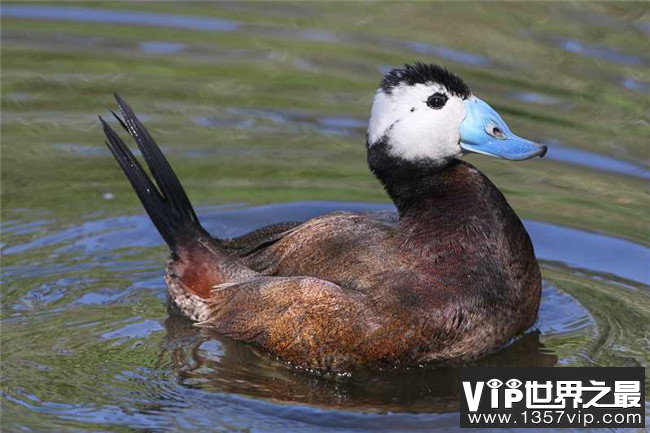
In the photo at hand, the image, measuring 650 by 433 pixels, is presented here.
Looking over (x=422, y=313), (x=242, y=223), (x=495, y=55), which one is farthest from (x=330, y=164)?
(x=422, y=313)

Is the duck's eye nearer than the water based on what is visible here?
No

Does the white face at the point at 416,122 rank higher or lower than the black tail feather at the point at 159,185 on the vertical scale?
higher

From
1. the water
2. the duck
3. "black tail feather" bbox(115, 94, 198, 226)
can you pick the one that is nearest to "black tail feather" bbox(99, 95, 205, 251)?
"black tail feather" bbox(115, 94, 198, 226)

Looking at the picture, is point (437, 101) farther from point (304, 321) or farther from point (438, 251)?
point (304, 321)

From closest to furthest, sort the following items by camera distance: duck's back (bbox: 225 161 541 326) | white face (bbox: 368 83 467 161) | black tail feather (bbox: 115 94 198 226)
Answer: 1. duck's back (bbox: 225 161 541 326)
2. white face (bbox: 368 83 467 161)
3. black tail feather (bbox: 115 94 198 226)

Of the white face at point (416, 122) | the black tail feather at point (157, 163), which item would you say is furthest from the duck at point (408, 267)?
the black tail feather at point (157, 163)

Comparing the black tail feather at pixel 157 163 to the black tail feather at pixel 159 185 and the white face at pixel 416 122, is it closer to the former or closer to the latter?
the black tail feather at pixel 159 185

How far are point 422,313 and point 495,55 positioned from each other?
16.8 feet

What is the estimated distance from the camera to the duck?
267 inches

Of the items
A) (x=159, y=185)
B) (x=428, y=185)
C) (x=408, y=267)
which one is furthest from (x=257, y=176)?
(x=408, y=267)

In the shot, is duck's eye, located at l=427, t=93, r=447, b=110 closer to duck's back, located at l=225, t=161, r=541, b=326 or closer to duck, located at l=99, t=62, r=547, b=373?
duck, located at l=99, t=62, r=547, b=373

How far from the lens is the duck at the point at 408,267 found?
22.2 ft

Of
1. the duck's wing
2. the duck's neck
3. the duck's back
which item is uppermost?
the duck's neck

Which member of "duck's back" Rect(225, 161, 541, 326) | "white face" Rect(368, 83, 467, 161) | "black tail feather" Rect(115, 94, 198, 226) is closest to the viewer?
"duck's back" Rect(225, 161, 541, 326)
